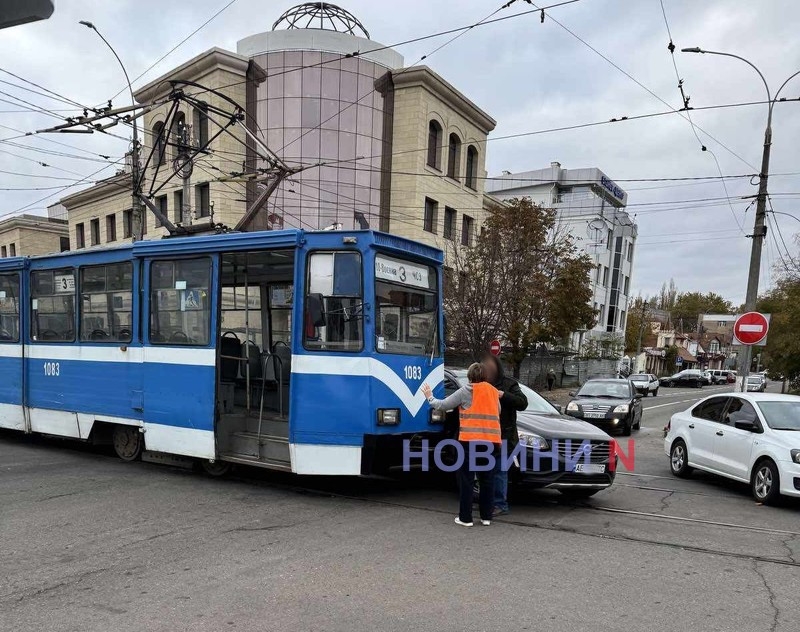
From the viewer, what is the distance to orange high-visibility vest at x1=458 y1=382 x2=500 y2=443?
21.8ft

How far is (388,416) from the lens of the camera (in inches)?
290

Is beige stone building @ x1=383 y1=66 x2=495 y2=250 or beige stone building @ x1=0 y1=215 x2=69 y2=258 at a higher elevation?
beige stone building @ x1=383 y1=66 x2=495 y2=250

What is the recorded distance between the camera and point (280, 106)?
2964cm

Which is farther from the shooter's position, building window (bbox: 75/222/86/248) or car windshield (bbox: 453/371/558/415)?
building window (bbox: 75/222/86/248)

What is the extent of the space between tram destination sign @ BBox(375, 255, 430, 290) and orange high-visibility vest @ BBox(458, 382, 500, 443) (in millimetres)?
1855

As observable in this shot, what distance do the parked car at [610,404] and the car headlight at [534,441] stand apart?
9010 millimetres

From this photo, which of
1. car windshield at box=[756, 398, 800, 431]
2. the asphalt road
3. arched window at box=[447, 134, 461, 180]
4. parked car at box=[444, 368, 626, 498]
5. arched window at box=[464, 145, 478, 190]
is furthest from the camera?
arched window at box=[464, 145, 478, 190]

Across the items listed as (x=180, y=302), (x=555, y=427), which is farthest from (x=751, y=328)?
(x=180, y=302)

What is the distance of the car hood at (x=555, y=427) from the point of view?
25.2ft

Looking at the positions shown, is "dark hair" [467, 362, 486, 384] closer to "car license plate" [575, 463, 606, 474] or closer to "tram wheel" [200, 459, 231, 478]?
"car license plate" [575, 463, 606, 474]

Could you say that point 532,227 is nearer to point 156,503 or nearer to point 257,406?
point 257,406

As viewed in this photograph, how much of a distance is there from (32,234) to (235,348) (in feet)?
160

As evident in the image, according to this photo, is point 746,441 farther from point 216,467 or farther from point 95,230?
point 95,230

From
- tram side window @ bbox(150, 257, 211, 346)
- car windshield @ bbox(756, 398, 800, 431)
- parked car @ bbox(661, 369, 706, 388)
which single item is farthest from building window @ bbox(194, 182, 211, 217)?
parked car @ bbox(661, 369, 706, 388)
